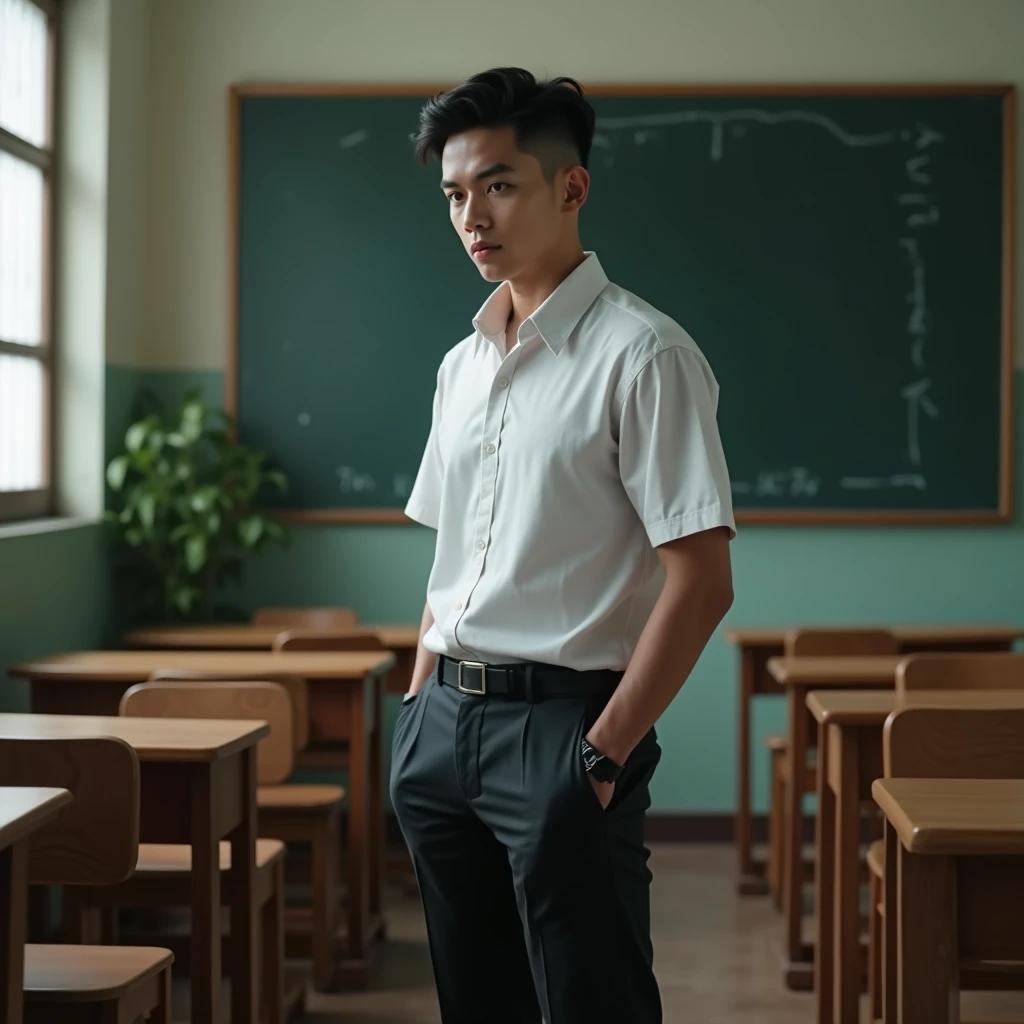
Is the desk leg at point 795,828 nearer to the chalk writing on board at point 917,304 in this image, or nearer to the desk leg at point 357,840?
the desk leg at point 357,840

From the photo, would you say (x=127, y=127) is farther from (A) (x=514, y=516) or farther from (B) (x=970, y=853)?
A: (B) (x=970, y=853)

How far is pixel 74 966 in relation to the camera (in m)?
2.05

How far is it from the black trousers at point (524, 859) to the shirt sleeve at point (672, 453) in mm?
240

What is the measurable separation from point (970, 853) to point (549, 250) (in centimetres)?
88

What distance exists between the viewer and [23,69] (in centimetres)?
427

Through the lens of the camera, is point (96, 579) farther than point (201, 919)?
Yes

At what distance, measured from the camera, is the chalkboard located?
4918mm

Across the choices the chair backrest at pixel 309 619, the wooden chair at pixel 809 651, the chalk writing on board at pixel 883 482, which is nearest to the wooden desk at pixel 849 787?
the wooden chair at pixel 809 651

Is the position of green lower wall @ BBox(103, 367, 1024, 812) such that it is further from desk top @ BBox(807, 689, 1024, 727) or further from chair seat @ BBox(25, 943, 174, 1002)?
chair seat @ BBox(25, 943, 174, 1002)

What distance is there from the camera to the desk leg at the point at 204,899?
Answer: 7.96 ft

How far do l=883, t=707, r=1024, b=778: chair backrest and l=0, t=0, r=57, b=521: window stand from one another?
105 inches

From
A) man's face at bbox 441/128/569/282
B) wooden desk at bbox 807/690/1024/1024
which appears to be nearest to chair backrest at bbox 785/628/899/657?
wooden desk at bbox 807/690/1024/1024

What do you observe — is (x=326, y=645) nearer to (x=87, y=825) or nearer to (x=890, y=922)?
(x=87, y=825)

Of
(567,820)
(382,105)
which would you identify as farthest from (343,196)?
(567,820)
